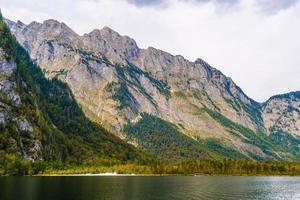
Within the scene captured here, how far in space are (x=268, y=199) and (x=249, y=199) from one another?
21.0 feet

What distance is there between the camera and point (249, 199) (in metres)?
125

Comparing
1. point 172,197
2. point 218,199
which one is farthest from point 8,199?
point 218,199

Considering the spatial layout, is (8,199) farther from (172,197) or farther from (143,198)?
(172,197)

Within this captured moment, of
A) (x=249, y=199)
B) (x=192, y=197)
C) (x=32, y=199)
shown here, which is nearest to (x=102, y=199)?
(x=32, y=199)

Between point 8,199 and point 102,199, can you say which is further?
point 102,199

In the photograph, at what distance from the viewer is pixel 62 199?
111m

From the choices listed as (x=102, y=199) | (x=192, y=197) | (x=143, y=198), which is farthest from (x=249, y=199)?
(x=102, y=199)

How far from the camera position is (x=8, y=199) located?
106 m

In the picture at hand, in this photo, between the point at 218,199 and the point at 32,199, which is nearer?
the point at 32,199

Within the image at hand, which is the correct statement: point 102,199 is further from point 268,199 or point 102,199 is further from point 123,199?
point 268,199

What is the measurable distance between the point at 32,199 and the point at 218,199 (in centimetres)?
5292

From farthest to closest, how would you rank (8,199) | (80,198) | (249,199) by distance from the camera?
(249,199) → (80,198) → (8,199)

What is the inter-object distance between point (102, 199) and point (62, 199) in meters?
11.4

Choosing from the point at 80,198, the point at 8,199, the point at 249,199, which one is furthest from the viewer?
the point at 249,199
